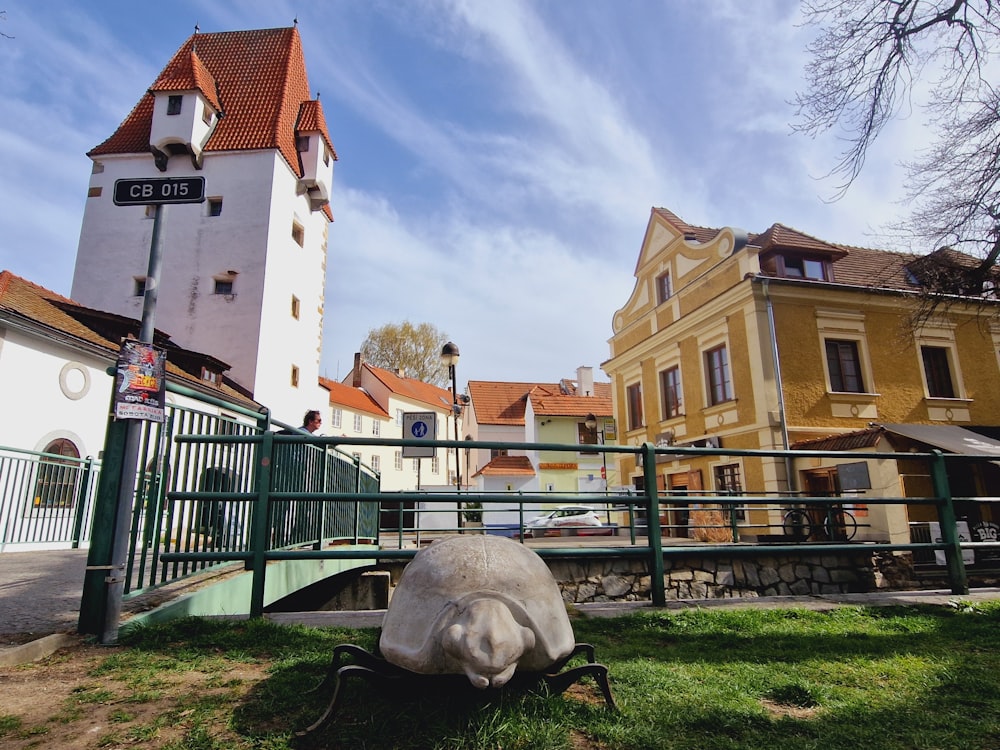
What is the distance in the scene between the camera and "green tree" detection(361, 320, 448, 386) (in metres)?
48.3

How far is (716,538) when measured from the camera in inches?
643

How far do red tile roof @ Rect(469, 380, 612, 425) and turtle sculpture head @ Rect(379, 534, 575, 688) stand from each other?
33.9 m

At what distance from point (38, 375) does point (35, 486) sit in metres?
3.71

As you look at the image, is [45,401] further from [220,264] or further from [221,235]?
[221,235]

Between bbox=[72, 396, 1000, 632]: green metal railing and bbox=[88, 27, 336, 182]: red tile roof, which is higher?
bbox=[88, 27, 336, 182]: red tile roof

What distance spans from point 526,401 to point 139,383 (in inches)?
1568

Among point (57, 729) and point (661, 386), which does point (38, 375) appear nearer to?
point (57, 729)

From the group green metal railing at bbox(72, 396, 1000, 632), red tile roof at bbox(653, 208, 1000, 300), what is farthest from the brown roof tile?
green metal railing at bbox(72, 396, 1000, 632)

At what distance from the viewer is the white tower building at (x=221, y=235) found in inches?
930

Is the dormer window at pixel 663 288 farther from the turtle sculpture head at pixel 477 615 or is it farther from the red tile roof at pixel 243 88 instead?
the turtle sculpture head at pixel 477 615

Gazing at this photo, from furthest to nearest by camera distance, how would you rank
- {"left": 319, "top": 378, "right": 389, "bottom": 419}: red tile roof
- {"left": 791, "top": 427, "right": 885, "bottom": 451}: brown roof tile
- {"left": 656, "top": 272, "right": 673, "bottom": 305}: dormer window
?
{"left": 319, "top": 378, "right": 389, "bottom": 419}: red tile roof → {"left": 656, "top": 272, "right": 673, "bottom": 305}: dormer window → {"left": 791, "top": 427, "right": 885, "bottom": 451}: brown roof tile

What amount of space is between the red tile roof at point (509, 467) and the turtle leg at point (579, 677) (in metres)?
32.6

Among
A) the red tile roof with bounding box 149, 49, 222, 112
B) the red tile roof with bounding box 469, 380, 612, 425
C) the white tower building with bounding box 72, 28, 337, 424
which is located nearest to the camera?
the white tower building with bounding box 72, 28, 337, 424

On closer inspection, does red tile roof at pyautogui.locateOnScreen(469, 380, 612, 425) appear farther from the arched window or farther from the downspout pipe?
the arched window
